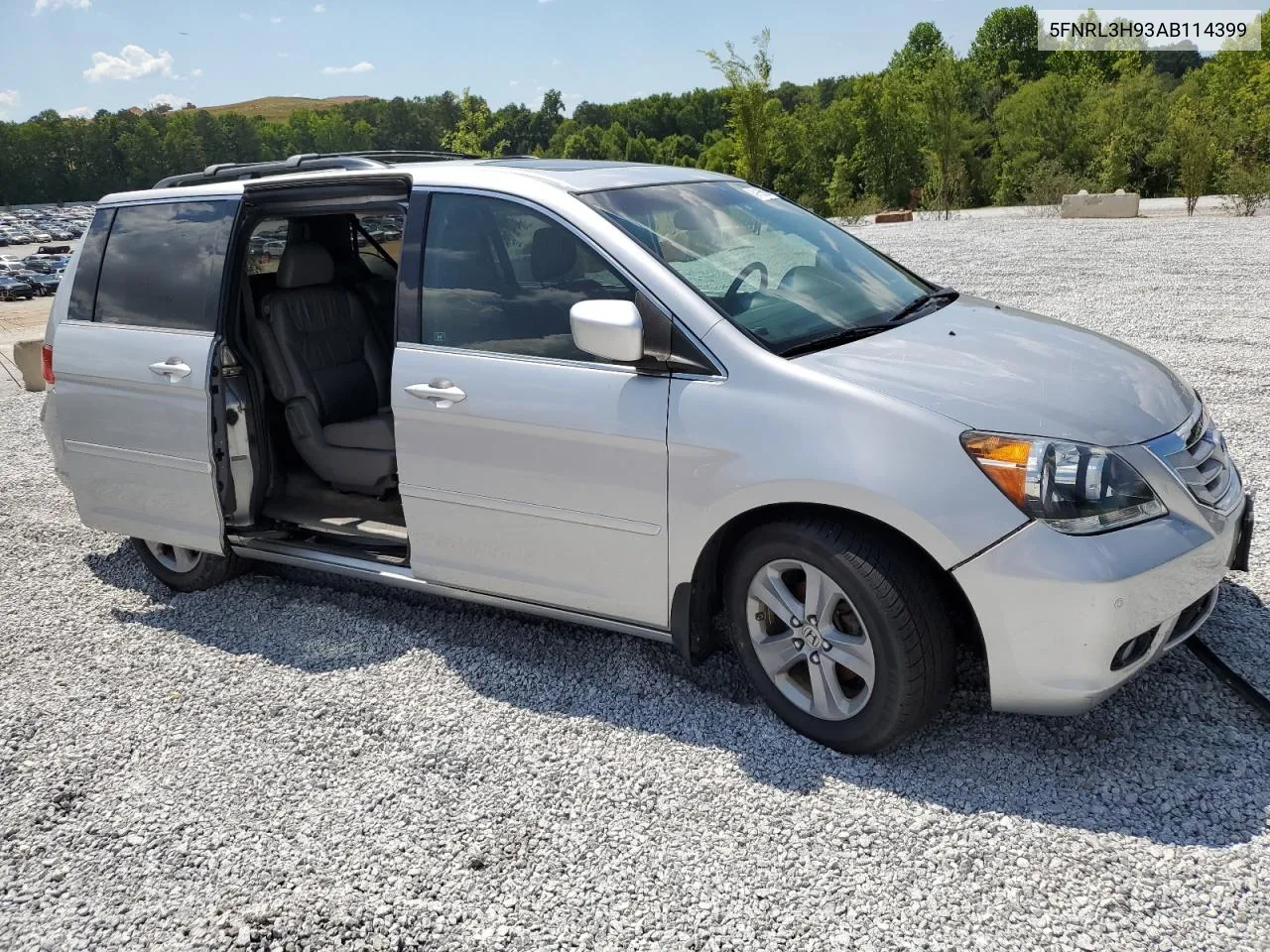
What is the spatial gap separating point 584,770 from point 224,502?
91.8 inches

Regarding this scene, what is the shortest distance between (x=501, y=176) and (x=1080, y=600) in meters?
2.58

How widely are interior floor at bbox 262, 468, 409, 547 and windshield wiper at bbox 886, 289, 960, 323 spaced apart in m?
2.29

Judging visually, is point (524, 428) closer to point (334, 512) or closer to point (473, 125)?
point (334, 512)

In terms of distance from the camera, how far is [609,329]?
11.0 ft

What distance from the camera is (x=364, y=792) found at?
3398 mm

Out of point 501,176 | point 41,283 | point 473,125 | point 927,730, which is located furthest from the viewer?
point 41,283

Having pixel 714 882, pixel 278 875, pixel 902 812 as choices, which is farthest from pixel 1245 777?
pixel 278 875

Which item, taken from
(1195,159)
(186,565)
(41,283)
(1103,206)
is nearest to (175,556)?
(186,565)

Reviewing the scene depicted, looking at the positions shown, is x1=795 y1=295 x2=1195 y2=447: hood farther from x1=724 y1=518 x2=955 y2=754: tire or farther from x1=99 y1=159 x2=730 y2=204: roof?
x1=99 y1=159 x2=730 y2=204: roof

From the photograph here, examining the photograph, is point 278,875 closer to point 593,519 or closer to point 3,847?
point 3,847

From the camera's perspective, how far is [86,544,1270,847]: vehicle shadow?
303 centimetres

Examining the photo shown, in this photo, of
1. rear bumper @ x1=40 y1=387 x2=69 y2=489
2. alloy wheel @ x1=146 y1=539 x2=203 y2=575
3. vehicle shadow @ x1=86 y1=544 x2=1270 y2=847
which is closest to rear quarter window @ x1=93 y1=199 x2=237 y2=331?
rear bumper @ x1=40 y1=387 x2=69 y2=489

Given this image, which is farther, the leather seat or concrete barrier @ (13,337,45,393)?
concrete barrier @ (13,337,45,393)

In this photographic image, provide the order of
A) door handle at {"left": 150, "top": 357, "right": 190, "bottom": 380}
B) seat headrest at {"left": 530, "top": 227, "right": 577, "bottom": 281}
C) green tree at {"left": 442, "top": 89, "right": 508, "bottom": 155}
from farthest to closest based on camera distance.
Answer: green tree at {"left": 442, "top": 89, "right": 508, "bottom": 155}
door handle at {"left": 150, "top": 357, "right": 190, "bottom": 380}
seat headrest at {"left": 530, "top": 227, "right": 577, "bottom": 281}
